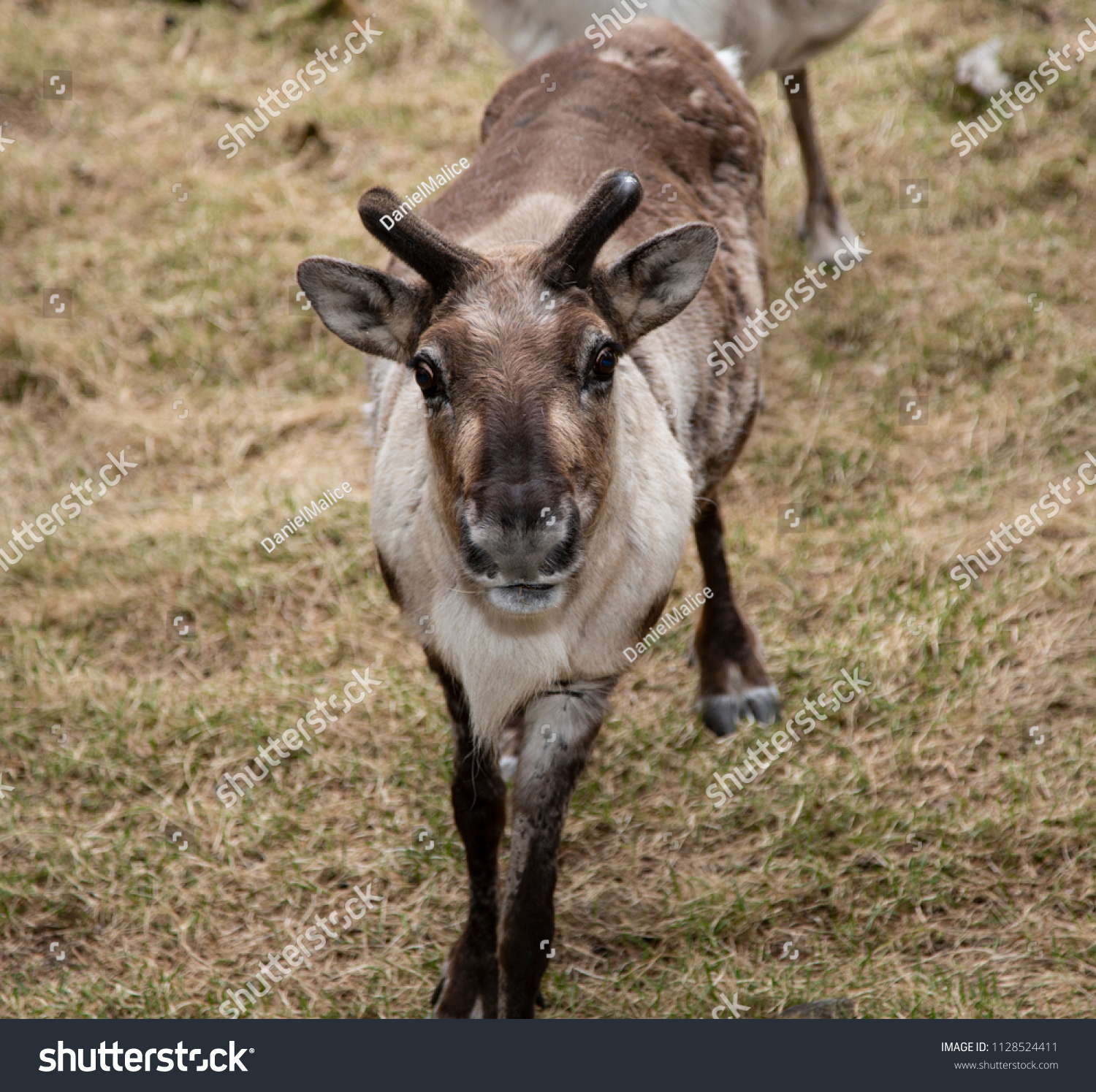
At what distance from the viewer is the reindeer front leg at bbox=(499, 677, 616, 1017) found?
3.52 meters

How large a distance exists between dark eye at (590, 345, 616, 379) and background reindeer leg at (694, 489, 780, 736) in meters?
1.52

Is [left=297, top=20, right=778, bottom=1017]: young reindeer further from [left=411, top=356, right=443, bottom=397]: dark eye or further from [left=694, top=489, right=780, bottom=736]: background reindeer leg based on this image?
[left=694, top=489, right=780, bottom=736]: background reindeer leg

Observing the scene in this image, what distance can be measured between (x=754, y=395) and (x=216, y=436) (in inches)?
114

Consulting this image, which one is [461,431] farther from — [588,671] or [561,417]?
[588,671]

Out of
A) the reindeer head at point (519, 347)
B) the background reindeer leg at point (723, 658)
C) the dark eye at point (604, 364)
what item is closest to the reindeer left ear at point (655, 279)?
the reindeer head at point (519, 347)

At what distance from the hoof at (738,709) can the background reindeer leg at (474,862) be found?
1229mm

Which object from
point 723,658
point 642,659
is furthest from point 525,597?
point 642,659

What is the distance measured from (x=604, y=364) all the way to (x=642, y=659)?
2.05m

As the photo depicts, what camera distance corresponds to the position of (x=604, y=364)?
321 cm

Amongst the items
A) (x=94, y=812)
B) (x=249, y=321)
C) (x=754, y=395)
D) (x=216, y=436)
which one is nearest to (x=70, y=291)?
(x=249, y=321)

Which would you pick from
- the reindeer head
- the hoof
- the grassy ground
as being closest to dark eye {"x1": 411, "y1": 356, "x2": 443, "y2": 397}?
the reindeer head

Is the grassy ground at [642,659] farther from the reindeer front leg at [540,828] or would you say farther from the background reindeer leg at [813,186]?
the reindeer front leg at [540,828]

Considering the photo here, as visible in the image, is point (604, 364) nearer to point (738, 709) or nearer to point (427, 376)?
point (427, 376)

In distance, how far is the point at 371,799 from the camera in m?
4.56
